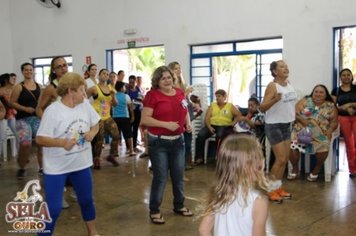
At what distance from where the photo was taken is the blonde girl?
178 centimetres

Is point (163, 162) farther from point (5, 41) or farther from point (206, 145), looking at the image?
point (5, 41)

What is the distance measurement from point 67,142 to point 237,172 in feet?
4.84

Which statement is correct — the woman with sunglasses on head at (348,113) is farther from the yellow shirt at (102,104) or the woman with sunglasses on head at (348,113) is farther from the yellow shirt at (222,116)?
the yellow shirt at (102,104)

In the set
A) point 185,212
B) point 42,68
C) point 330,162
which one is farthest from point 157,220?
Answer: point 42,68

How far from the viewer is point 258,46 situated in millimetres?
7492

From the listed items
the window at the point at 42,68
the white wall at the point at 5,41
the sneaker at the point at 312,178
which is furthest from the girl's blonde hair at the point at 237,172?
the white wall at the point at 5,41

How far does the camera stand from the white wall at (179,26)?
257 inches

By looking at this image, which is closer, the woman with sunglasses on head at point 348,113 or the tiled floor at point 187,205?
the tiled floor at point 187,205

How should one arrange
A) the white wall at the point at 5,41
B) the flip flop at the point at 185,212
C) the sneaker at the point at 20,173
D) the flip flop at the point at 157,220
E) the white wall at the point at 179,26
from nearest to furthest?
the flip flop at the point at 157,220
the flip flop at the point at 185,212
the sneaker at the point at 20,173
the white wall at the point at 179,26
the white wall at the point at 5,41

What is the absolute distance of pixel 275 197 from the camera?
14.9 feet

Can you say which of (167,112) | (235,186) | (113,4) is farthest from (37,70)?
(235,186)

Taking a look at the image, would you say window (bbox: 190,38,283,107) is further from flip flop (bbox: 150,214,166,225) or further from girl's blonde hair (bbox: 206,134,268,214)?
girl's blonde hair (bbox: 206,134,268,214)

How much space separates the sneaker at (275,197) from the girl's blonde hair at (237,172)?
2806mm

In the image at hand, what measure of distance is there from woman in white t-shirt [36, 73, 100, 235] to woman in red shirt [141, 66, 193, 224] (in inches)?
28.2
